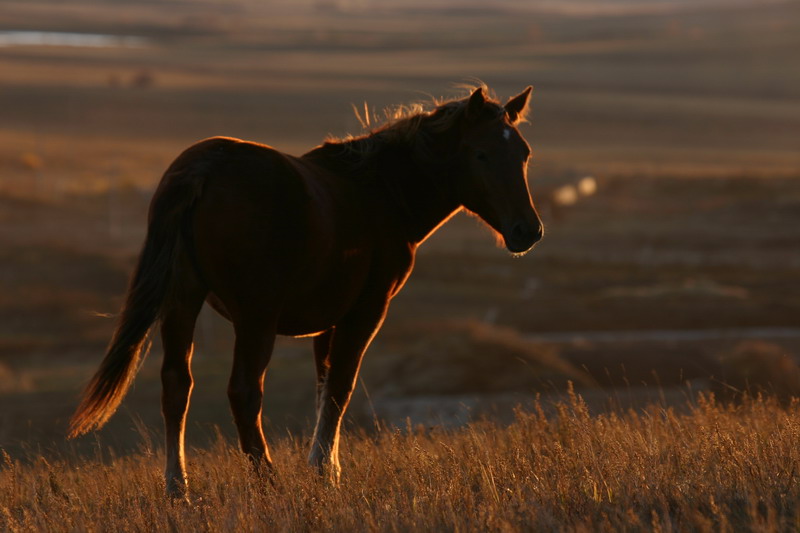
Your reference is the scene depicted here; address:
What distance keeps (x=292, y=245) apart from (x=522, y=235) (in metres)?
1.33

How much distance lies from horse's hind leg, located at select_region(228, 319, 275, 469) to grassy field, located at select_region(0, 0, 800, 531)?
1.11 feet

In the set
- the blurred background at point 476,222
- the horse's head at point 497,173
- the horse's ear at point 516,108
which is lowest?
the blurred background at point 476,222

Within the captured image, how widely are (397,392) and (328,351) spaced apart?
37.0ft

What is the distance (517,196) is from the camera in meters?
6.53

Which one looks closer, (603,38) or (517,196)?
(517,196)

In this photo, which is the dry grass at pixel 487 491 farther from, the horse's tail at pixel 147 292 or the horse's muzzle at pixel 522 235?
the horse's muzzle at pixel 522 235

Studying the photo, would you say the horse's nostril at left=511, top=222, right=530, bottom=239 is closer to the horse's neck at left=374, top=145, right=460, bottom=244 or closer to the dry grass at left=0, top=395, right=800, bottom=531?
the horse's neck at left=374, top=145, right=460, bottom=244

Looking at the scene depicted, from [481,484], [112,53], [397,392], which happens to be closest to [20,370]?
[397,392]

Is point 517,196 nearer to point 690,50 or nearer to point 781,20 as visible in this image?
point 690,50

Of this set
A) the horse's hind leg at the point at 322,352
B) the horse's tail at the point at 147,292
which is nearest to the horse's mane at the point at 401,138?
the horse's hind leg at the point at 322,352

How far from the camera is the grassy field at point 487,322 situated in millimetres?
5395

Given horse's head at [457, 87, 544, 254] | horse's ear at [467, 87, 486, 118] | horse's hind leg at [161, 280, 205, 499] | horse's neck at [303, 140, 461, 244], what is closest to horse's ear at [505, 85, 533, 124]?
horse's head at [457, 87, 544, 254]

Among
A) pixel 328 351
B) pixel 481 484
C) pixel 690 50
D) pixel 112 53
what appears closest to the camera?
pixel 481 484

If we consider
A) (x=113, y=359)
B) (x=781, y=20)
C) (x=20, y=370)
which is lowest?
(x=20, y=370)
